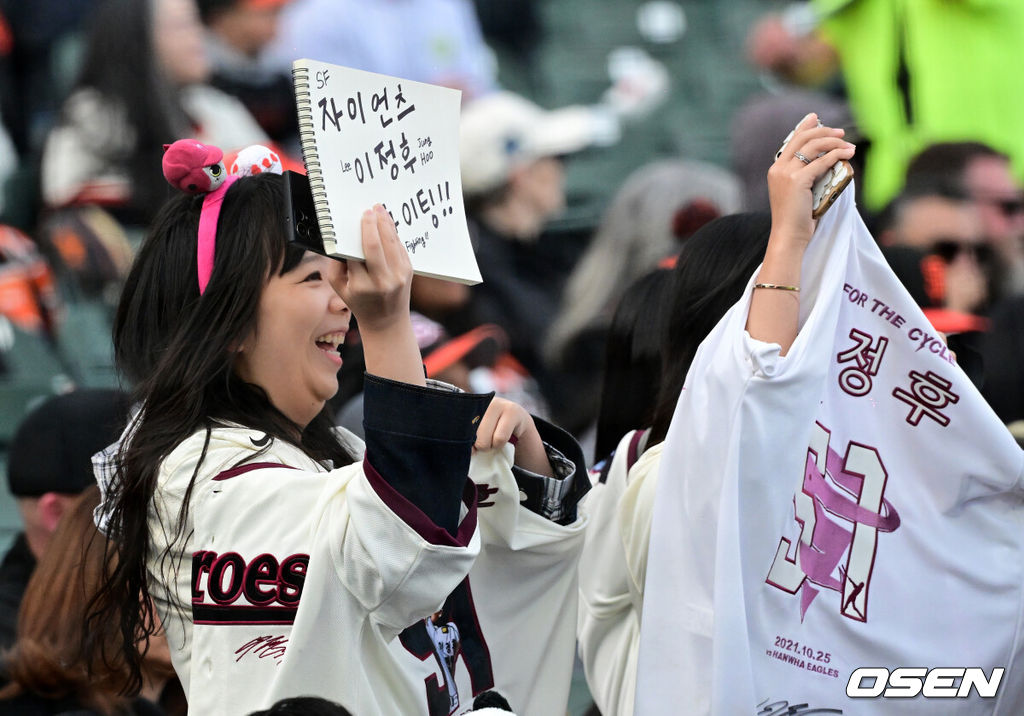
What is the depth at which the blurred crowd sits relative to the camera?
4.82 meters

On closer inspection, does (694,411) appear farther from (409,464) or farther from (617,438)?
(617,438)

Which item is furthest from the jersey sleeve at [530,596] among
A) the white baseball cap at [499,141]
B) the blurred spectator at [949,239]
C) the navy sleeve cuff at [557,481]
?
the white baseball cap at [499,141]

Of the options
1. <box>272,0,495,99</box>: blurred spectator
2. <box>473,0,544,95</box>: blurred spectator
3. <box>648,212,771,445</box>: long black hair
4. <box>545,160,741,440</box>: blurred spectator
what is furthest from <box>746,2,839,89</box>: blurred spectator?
<box>648,212,771,445</box>: long black hair

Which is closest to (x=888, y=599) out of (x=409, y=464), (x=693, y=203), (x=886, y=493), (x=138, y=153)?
(x=886, y=493)

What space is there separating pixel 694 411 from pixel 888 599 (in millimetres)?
487

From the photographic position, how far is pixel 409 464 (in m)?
2.10

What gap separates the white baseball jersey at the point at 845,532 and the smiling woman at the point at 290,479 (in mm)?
330

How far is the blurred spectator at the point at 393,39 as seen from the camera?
265 inches

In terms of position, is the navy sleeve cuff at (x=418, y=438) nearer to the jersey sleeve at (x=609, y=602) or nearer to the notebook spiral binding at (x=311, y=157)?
the notebook spiral binding at (x=311, y=157)

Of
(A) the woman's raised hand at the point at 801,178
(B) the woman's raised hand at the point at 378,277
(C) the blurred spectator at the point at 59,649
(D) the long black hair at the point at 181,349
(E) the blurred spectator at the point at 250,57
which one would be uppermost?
(A) the woman's raised hand at the point at 801,178

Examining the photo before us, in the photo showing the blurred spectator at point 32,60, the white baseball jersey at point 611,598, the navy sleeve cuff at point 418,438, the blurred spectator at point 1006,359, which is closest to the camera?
the navy sleeve cuff at point 418,438

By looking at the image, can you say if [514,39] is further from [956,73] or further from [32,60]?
[32,60]

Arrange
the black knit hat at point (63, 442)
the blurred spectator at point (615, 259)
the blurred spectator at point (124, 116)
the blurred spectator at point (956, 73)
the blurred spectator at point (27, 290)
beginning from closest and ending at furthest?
the black knit hat at point (63, 442)
the blurred spectator at point (27, 290)
the blurred spectator at point (124, 116)
the blurred spectator at point (615, 259)
the blurred spectator at point (956, 73)
